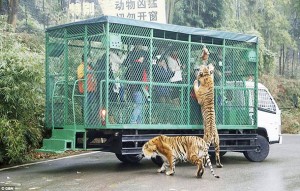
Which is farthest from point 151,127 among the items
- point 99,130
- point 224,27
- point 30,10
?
point 30,10

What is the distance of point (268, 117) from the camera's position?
12820 mm

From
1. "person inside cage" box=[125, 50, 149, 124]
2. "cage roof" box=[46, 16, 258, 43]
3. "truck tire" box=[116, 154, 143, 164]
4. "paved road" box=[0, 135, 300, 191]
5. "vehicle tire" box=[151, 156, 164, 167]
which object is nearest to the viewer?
"paved road" box=[0, 135, 300, 191]

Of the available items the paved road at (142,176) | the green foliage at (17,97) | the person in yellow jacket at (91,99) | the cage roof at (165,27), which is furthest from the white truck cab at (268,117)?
the green foliage at (17,97)

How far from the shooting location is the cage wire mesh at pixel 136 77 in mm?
10227

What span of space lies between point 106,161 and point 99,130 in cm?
257

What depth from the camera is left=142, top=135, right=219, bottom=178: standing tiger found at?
10.1m

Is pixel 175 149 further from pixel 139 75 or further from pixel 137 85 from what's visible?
pixel 139 75

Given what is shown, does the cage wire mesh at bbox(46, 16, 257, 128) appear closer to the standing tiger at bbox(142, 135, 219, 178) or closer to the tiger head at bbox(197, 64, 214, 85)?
the tiger head at bbox(197, 64, 214, 85)

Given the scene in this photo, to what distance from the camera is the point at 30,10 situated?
29172 mm

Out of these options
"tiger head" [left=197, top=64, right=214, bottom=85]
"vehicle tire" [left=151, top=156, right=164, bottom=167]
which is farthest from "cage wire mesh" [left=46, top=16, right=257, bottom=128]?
"vehicle tire" [left=151, top=156, right=164, bottom=167]

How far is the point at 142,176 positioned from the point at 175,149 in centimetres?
85

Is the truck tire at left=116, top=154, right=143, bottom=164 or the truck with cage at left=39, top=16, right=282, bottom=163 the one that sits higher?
the truck with cage at left=39, top=16, right=282, bottom=163

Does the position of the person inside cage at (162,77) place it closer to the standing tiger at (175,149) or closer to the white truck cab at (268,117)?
the standing tiger at (175,149)

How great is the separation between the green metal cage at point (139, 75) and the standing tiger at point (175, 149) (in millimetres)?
548
